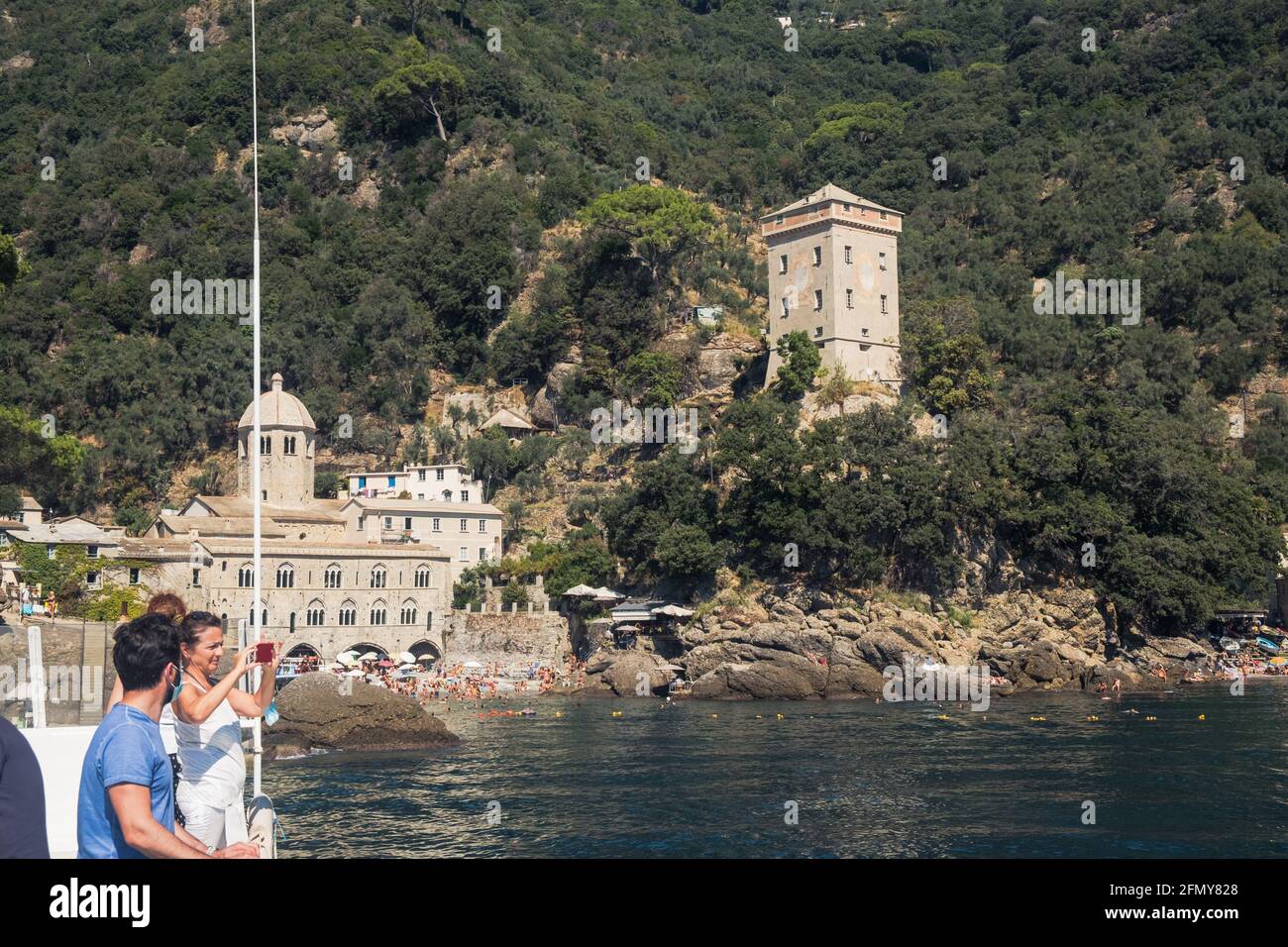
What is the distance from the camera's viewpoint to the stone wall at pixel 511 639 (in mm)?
75000

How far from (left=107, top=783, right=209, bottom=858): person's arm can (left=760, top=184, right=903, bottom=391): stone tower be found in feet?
241

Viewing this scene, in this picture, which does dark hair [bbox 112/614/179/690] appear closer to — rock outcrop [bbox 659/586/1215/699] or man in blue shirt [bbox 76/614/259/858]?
man in blue shirt [bbox 76/614/259/858]

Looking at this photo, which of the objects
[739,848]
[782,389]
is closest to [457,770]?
[739,848]

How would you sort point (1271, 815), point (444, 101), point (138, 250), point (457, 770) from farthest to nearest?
point (444, 101) → point (138, 250) → point (457, 770) → point (1271, 815)

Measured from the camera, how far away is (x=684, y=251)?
97812 millimetres

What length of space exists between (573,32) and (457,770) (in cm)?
Answer: 12528

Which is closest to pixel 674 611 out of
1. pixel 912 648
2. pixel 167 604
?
pixel 912 648

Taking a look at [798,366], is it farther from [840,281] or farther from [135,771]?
[135,771]

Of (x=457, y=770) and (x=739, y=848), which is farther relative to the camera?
(x=457, y=770)

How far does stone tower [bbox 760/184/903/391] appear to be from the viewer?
264ft

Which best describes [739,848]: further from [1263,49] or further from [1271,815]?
[1263,49]

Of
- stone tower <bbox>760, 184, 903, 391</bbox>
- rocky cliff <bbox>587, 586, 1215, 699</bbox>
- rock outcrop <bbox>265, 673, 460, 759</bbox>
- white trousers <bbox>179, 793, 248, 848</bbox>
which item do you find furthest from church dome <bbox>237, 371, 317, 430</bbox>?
white trousers <bbox>179, 793, 248, 848</bbox>
